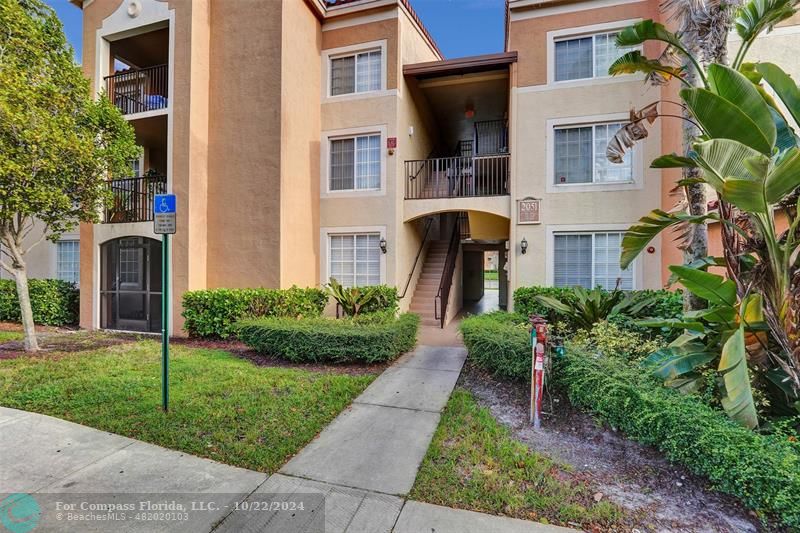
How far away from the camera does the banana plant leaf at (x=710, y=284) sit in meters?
3.97

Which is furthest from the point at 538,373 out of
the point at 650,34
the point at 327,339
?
the point at 650,34

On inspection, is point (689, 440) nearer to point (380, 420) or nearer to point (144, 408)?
point (380, 420)

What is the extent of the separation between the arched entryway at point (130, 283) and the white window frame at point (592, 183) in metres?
11.2

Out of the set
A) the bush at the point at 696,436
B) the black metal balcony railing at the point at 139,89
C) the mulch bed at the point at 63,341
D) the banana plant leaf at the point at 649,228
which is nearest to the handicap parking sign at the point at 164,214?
the mulch bed at the point at 63,341

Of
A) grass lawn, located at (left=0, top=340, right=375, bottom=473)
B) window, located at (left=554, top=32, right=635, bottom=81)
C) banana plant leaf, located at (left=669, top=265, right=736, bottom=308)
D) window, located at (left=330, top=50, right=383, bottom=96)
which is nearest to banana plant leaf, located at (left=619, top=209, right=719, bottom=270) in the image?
banana plant leaf, located at (left=669, top=265, right=736, bottom=308)

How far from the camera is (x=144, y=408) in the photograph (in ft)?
16.4

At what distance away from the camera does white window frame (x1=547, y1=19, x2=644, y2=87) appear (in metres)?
9.84

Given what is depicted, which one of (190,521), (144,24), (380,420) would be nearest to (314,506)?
(190,521)

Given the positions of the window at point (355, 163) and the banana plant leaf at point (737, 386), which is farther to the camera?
the window at point (355, 163)

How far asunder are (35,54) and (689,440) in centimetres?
1223

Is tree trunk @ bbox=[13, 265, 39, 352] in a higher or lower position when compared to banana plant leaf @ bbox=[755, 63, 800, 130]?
lower

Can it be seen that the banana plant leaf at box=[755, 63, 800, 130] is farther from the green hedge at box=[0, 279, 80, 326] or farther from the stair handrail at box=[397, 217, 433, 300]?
the green hedge at box=[0, 279, 80, 326]

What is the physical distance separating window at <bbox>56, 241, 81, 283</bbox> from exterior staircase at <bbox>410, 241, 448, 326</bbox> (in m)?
11.9

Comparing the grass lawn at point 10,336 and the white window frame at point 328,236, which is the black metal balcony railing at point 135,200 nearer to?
the grass lawn at point 10,336
